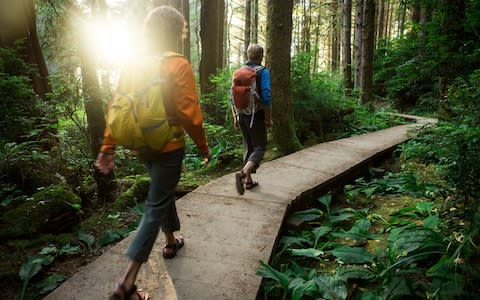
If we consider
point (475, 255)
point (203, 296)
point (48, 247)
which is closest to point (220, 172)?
point (48, 247)

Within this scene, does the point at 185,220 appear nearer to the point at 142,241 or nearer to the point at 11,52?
the point at 142,241

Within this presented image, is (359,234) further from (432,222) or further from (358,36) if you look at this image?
(358,36)

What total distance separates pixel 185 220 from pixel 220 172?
11.6ft

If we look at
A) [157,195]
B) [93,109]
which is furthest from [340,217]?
[93,109]

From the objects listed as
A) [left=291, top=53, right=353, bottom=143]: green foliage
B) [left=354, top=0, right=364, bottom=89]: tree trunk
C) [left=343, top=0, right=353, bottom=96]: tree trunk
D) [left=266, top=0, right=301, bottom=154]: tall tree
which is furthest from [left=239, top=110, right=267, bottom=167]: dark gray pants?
[left=343, top=0, right=353, bottom=96]: tree trunk

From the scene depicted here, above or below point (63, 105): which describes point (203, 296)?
below

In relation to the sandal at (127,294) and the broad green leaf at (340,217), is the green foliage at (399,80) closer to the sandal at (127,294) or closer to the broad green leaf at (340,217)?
the broad green leaf at (340,217)

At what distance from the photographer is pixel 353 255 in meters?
3.48

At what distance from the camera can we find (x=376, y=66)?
24.7 meters

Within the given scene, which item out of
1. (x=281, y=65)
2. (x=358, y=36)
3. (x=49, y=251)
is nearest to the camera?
(x=49, y=251)

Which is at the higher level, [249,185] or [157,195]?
[157,195]

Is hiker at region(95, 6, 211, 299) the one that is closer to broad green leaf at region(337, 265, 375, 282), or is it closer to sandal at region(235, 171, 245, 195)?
broad green leaf at region(337, 265, 375, 282)

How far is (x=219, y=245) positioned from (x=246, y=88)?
7.13 ft

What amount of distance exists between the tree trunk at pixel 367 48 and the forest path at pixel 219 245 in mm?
10559
